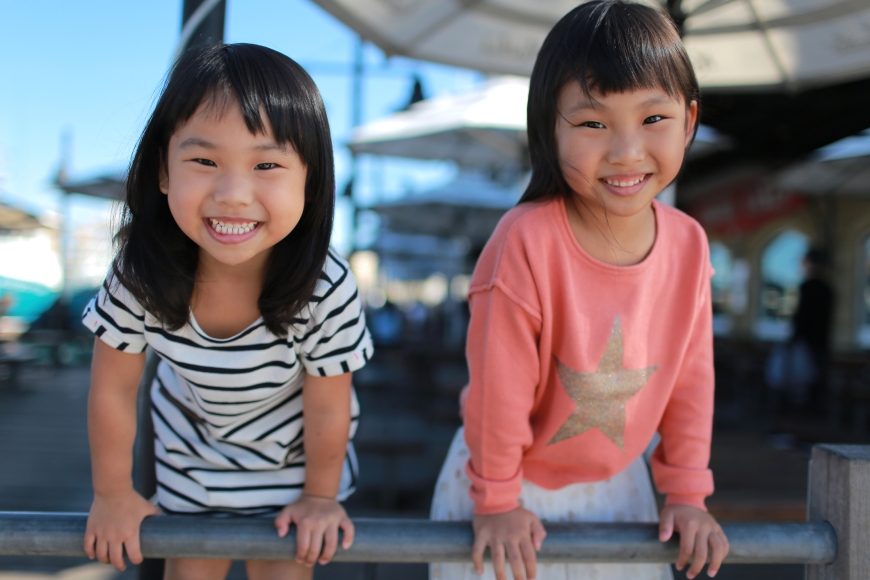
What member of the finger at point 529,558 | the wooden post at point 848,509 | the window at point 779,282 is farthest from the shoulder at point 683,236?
the window at point 779,282

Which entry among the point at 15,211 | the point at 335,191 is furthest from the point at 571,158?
the point at 15,211

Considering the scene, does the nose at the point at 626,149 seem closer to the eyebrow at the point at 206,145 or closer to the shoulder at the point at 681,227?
the shoulder at the point at 681,227

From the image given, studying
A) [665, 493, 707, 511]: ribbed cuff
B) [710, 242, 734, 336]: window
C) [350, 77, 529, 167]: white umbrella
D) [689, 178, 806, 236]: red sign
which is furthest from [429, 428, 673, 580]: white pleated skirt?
[710, 242, 734, 336]: window

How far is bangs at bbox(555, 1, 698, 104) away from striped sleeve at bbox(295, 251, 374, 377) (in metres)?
0.57

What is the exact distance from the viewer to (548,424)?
45.8 inches

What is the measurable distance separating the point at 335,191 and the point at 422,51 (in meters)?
1.82

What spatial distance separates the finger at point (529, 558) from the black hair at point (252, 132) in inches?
22.3

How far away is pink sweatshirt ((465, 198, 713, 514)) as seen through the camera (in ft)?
3.55

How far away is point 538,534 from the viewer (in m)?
0.93

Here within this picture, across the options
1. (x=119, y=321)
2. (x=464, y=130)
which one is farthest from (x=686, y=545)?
(x=464, y=130)

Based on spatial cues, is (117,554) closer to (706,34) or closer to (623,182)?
(623,182)

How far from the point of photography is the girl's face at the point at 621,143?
1.02 meters

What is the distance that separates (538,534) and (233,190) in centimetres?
72

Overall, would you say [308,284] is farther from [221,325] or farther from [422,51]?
[422,51]
